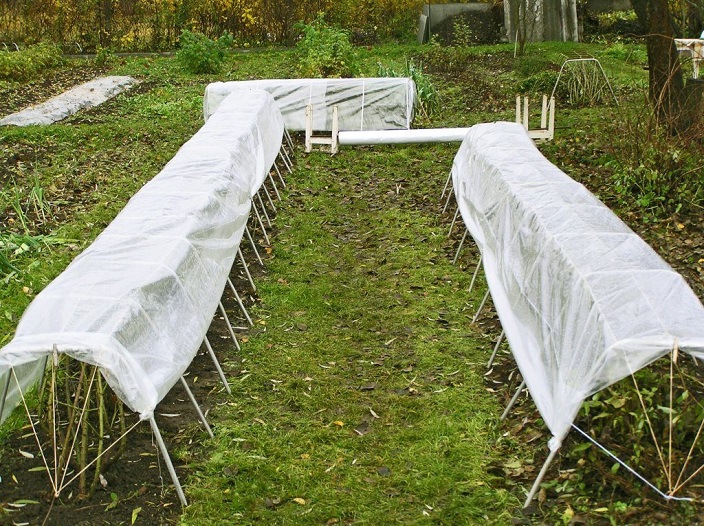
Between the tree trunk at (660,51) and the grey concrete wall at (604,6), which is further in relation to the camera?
the grey concrete wall at (604,6)

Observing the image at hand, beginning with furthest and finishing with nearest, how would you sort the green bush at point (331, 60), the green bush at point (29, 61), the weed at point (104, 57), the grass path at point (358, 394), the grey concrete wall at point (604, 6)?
the grey concrete wall at point (604, 6) < the weed at point (104, 57) < the green bush at point (29, 61) < the green bush at point (331, 60) < the grass path at point (358, 394)

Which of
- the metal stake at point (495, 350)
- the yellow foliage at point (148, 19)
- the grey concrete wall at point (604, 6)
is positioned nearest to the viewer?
the metal stake at point (495, 350)

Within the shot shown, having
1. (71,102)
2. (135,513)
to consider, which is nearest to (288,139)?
(71,102)

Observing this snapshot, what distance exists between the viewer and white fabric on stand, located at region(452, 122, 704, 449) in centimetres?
384

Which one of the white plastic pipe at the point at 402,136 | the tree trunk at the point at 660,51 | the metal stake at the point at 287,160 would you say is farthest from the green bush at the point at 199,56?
the tree trunk at the point at 660,51

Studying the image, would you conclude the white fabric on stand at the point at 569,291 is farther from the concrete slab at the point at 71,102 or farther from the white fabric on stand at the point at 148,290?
the concrete slab at the point at 71,102

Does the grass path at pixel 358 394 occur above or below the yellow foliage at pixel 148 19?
below

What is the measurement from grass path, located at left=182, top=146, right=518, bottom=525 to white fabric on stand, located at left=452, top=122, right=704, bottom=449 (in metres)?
0.62

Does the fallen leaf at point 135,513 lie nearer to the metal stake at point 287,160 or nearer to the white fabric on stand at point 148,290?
the white fabric on stand at point 148,290

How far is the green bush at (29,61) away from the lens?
51.8 ft

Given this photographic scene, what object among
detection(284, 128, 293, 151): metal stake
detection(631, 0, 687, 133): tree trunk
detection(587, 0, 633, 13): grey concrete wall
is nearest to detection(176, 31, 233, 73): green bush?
detection(284, 128, 293, 151): metal stake

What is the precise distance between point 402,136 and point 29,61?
9.25 m

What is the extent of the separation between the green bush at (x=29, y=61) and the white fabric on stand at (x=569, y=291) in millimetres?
12247

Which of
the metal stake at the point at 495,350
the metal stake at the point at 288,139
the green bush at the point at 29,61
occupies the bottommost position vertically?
the metal stake at the point at 495,350
